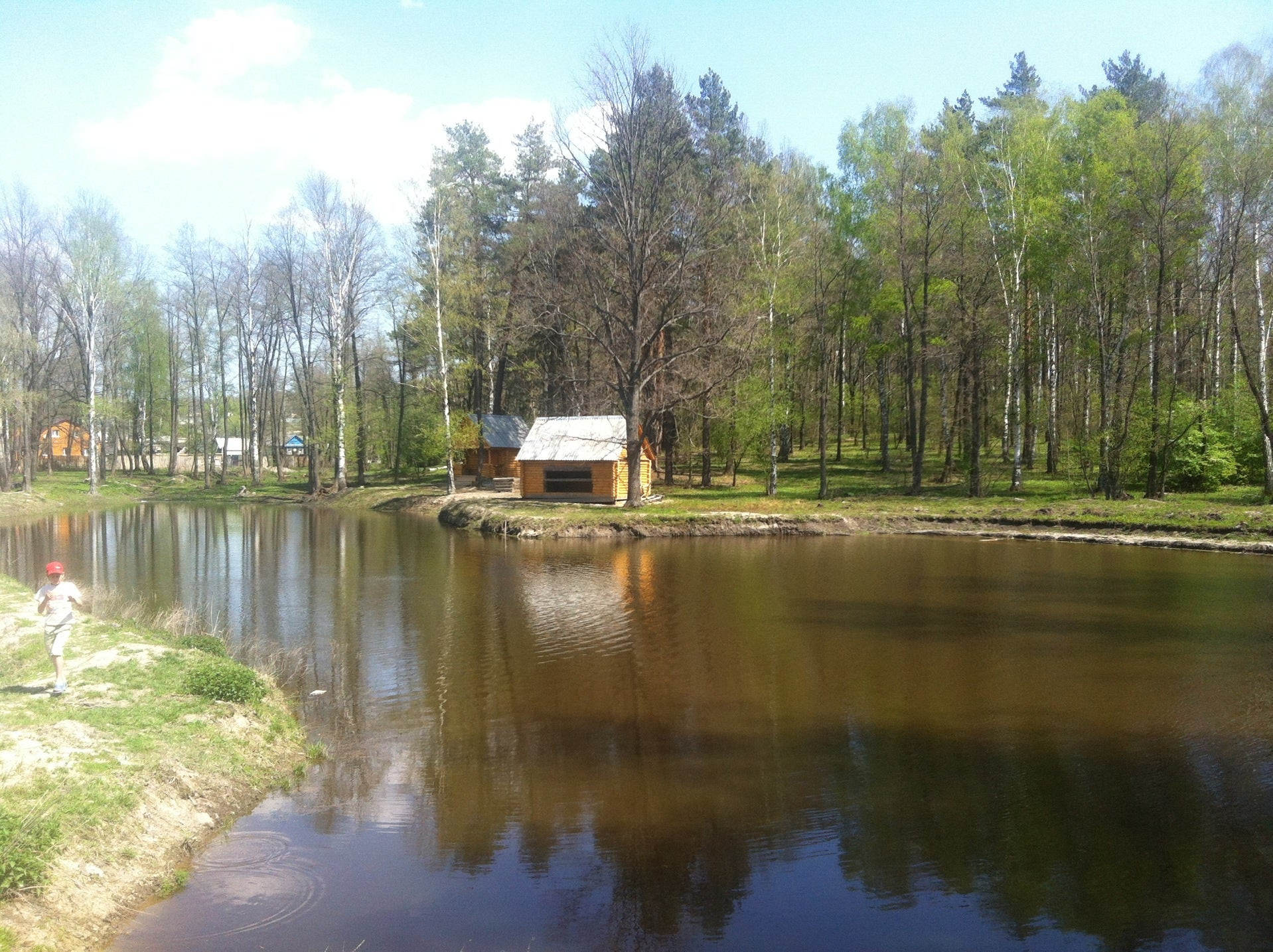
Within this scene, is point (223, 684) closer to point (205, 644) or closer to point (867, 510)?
point (205, 644)

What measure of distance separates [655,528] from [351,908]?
21.5m

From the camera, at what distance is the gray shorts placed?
29.2ft

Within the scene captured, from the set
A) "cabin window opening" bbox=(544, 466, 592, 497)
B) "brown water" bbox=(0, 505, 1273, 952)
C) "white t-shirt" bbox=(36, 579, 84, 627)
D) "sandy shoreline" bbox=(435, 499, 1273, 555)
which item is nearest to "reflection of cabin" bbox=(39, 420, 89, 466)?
"cabin window opening" bbox=(544, 466, 592, 497)

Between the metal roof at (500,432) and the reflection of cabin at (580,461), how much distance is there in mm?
6666

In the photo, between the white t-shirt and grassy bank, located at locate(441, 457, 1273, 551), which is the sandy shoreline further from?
the white t-shirt

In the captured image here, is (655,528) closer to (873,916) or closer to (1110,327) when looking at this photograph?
(1110,327)

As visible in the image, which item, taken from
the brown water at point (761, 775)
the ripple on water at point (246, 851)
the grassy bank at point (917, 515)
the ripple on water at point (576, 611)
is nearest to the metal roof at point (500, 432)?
the grassy bank at point (917, 515)

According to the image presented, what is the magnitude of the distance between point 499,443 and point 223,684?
31.7 m

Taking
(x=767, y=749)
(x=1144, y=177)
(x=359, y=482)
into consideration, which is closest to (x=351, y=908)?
(x=767, y=749)

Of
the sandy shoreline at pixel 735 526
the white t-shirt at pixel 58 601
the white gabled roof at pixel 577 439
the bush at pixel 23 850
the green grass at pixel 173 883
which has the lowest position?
the green grass at pixel 173 883

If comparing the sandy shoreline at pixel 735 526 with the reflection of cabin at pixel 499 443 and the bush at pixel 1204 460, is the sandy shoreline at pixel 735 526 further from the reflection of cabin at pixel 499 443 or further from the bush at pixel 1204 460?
the reflection of cabin at pixel 499 443

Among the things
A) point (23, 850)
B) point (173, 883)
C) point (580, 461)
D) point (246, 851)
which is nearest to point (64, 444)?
point (580, 461)

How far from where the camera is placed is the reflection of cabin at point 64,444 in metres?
52.5

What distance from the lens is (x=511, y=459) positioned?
41.4 m
